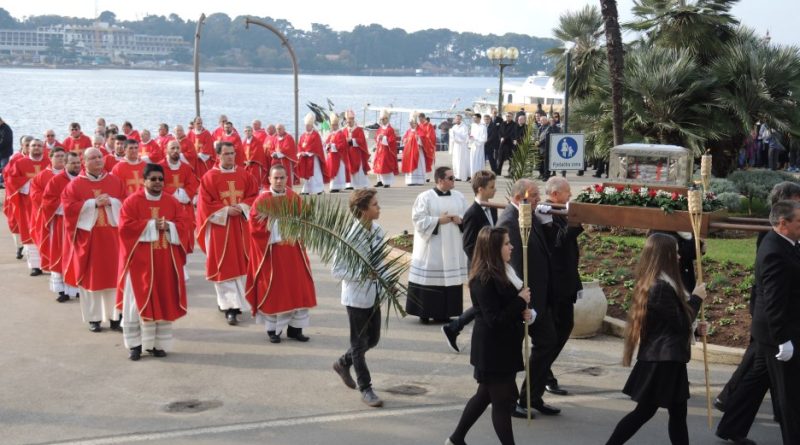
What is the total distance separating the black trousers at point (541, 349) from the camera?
8375 millimetres

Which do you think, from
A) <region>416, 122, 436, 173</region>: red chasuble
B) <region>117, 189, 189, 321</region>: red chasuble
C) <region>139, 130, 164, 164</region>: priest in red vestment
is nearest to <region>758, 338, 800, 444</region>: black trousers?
<region>117, 189, 189, 321</region>: red chasuble

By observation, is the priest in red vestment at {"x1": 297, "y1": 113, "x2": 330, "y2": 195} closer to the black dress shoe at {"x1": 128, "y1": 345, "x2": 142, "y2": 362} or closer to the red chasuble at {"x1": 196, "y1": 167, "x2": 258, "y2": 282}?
the red chasuble at {"x1": 196, "y1": 167, "x2": 258, "y2": 282}

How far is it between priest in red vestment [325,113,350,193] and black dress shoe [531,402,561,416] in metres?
16.2

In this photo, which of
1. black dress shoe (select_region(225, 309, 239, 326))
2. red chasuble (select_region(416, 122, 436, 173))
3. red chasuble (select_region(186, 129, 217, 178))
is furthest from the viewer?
red chasuble (select_region(416, 122, 436, 173))

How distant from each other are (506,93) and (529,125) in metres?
57.8

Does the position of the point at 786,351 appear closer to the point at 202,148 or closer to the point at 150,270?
the point at 150,270

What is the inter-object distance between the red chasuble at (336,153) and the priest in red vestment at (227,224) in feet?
41.0

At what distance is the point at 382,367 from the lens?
32.8ft

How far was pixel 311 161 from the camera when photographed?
944 inches

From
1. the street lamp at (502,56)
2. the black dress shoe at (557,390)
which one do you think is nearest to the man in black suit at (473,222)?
the black dress shoe at (557,390)

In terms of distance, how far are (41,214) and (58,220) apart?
92cm

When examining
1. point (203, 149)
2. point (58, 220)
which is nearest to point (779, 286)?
point (58, 220)

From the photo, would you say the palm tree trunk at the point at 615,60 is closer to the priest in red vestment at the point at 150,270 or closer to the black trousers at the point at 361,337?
the priest in red vestment at the point at 150,270

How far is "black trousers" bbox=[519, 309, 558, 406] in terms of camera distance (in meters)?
8.38
